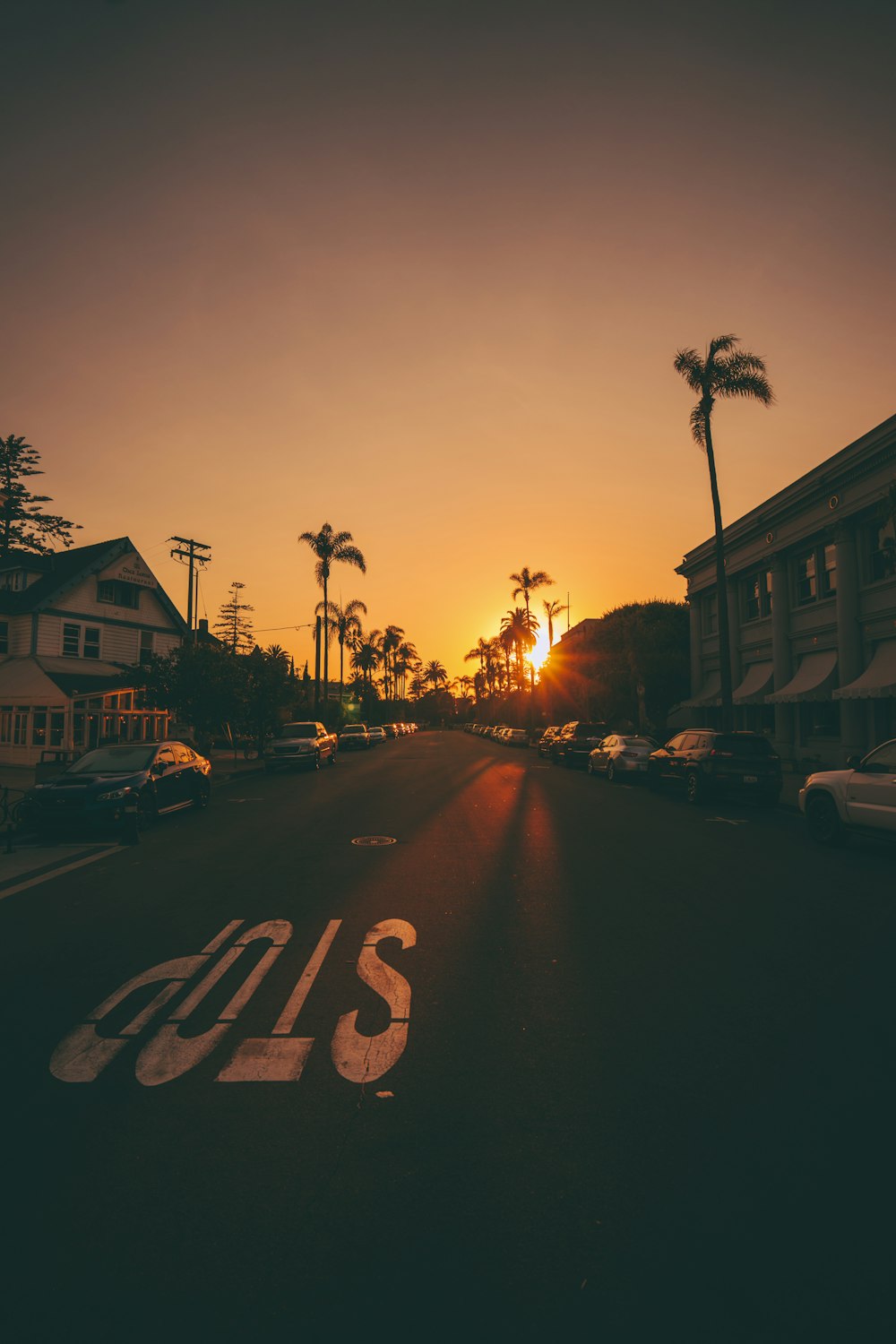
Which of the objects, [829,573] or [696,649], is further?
[696,649]

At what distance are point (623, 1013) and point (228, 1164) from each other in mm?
2715

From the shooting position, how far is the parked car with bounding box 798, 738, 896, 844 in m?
10.6

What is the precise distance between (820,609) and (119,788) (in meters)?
25.5

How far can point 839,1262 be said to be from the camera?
8.97 ft

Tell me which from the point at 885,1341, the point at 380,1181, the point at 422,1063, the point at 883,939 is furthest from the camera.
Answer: the point at 883,939

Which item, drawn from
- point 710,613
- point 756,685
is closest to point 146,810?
point 756,685

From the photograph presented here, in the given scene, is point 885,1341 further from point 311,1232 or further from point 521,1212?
point 311,1232

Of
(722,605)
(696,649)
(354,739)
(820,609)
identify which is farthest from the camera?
(354,739)

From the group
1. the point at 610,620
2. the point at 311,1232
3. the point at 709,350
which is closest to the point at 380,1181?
the point at 311,1232

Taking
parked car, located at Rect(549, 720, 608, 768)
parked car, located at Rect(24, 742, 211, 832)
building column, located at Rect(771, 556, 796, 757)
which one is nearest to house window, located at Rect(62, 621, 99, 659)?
parked car, located at Rect(24, 742, 211, 832)

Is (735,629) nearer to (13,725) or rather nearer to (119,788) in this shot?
(119,788)

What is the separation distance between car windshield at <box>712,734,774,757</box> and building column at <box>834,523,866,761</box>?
409 inches

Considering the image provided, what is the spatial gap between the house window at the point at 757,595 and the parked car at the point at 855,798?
2310cm

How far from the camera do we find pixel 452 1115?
3.79 m
